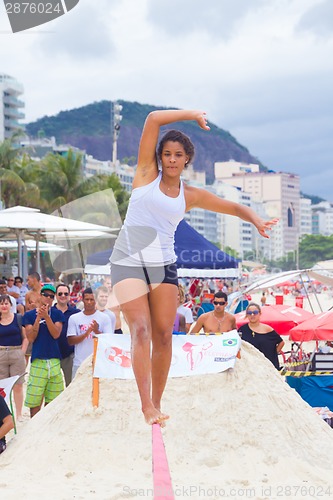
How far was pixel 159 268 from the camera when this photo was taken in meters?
5.07

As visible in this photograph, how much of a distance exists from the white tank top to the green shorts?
5785 mm

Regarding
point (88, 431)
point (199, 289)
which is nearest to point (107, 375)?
point (88, 431)

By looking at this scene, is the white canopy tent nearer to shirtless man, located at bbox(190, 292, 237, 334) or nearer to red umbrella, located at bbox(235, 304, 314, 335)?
red umbrella, located at bbox(235, 304, 314, 335)

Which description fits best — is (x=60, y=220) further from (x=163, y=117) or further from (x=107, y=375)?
(x=163, y=117)

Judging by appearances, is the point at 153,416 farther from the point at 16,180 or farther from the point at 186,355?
the point at 16,180

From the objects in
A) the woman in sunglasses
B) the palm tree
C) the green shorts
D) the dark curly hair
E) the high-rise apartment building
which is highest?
the high-rise apartment building

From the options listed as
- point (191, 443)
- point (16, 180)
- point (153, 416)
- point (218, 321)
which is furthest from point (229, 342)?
point (16, 180)

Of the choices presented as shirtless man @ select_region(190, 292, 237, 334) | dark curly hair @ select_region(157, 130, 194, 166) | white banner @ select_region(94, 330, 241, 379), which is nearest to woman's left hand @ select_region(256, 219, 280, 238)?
dark curly hair @ select_region(157, 130, 194, 166)

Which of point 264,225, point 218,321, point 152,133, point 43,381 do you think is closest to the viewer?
point 152,133

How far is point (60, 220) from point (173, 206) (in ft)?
44.6

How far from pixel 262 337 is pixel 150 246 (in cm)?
724

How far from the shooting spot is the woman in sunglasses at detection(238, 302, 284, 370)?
470 inches

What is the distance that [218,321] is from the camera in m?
11.9

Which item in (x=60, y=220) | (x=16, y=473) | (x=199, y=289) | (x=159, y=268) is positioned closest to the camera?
(x=159, y=268)
